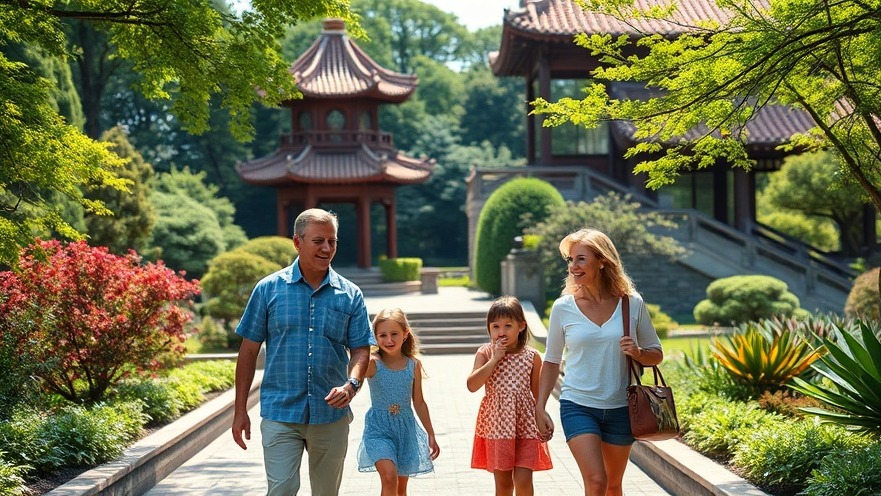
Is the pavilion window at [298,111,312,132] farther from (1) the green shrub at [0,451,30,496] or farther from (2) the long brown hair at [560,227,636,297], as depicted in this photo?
(2) the long brown hair at [560,227,636,297]

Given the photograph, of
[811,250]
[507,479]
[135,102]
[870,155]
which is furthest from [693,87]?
[135,102]

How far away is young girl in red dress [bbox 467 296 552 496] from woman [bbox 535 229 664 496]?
46 cm

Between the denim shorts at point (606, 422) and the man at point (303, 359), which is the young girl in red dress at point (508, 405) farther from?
the man at point (303, 359)

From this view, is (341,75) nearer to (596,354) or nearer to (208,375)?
(208,375)

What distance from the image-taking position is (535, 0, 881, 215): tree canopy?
298 inches

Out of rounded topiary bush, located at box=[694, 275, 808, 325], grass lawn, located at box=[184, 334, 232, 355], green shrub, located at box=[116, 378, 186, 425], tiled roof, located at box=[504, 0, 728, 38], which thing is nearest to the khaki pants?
green shrub, located at box=[116, 378, 186, 425]

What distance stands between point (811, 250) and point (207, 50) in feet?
82.1

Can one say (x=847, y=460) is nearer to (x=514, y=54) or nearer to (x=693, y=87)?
(x=693, y=87)

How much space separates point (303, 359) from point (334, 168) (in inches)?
1224

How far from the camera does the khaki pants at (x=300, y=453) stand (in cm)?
558

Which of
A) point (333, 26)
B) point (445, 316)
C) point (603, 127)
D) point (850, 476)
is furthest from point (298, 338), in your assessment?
point (333, 26)

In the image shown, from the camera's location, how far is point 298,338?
5645mm

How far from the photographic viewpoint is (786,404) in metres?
9.95

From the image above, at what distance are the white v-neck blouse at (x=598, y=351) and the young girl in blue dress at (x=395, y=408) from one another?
3.46 feet
